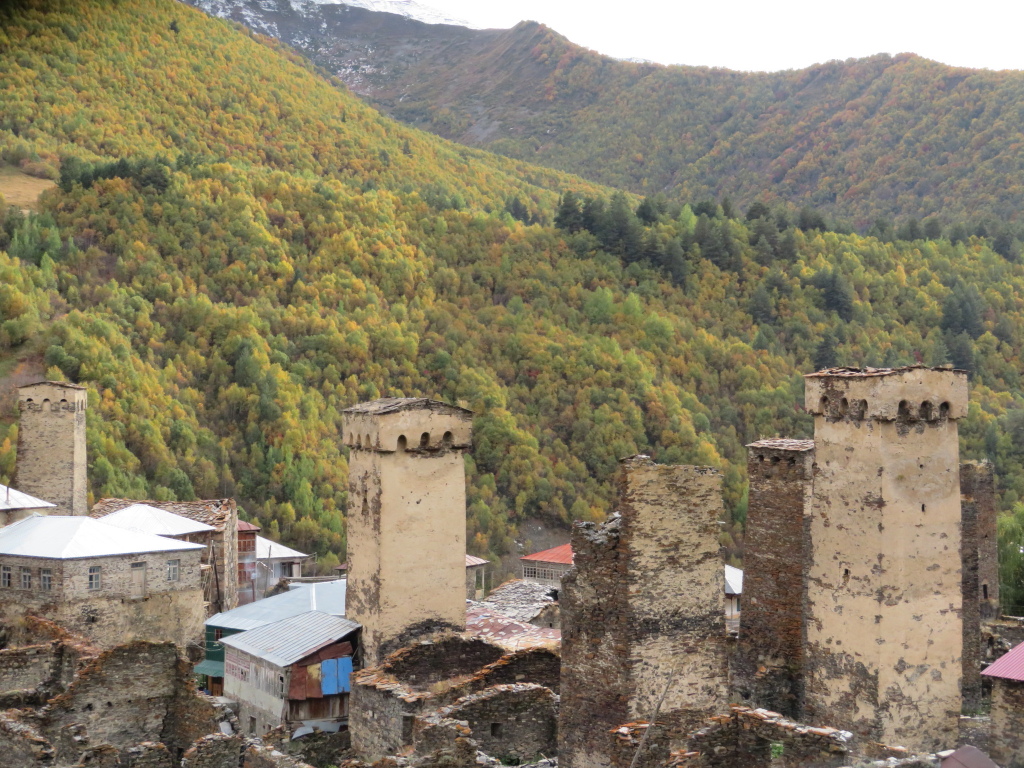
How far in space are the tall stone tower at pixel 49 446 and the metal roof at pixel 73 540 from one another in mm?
7856

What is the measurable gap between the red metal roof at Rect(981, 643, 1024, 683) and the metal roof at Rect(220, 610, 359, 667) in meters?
10.2

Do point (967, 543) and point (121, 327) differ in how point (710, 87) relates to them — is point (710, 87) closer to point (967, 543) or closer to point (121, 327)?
point (121, 327)

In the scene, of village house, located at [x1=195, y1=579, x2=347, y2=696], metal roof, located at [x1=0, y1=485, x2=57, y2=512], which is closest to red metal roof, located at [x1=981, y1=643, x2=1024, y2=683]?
village house, located at [x1=195, y1=579, x2=347, y2=696]

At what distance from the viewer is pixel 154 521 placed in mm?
29562

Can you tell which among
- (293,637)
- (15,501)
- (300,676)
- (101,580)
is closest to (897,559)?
(300,676)

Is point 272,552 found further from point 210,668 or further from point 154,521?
point 210,668

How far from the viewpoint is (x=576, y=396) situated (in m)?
65.4

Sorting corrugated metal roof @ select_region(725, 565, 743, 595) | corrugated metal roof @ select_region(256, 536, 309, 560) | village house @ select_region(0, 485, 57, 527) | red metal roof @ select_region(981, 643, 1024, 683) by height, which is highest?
village house @ select_region(0, 485, 57, 527)

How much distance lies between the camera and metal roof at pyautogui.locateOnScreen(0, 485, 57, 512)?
96.3 feet

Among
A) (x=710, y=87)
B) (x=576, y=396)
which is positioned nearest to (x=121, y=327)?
(x=576, y=396)

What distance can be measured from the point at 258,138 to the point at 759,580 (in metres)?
91.3

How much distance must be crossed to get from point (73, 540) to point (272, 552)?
13724mm

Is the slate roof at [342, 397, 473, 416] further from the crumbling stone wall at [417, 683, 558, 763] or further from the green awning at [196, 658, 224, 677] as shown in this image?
the green awning at [196, 658, 224, 677]

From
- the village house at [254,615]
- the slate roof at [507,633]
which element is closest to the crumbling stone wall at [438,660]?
the slate roof at [507,633]
